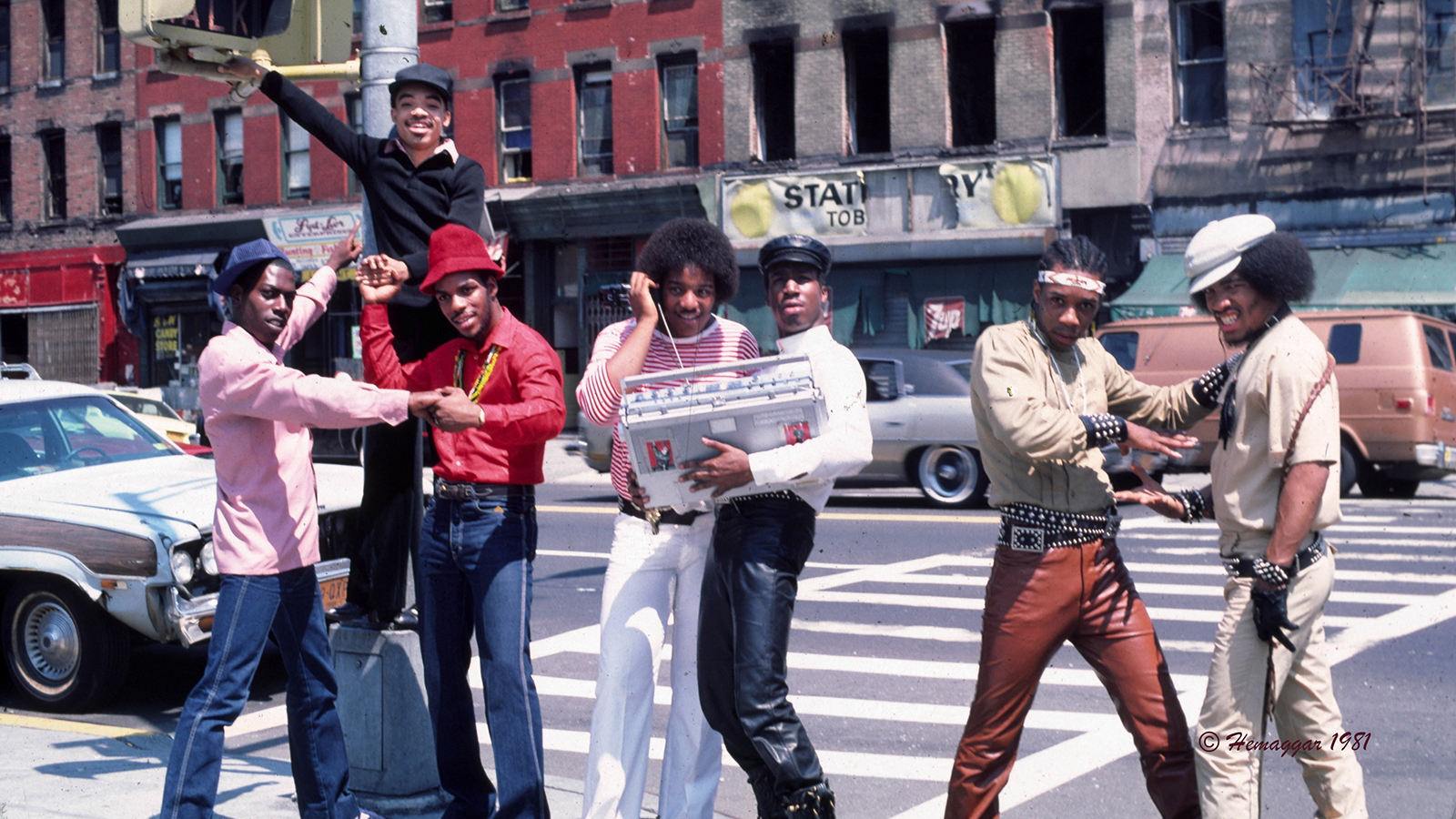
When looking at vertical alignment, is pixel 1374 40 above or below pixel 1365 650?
above

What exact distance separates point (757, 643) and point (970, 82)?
73.6 ft

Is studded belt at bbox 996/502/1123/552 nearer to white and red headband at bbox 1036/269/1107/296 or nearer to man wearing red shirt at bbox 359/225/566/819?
white and red headband at bbox 1036/269/1107/296

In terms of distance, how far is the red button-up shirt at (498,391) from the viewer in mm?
4336

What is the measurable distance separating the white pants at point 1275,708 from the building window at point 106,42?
34921 millimetres

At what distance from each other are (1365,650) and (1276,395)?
15.6ft

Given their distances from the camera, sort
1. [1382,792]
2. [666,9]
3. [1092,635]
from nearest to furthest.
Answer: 1. [1092,635]
2. [1382,792]
3. [666,9]

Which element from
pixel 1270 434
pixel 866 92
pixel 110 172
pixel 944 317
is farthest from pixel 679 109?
pixel 1270 434

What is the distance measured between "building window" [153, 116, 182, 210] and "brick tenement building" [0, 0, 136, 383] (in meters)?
0.71

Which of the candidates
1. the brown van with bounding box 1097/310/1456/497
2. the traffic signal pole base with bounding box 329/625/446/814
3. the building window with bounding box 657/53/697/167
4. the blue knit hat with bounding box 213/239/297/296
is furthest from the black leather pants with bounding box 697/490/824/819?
the building window with bounding box 657/53/697/167

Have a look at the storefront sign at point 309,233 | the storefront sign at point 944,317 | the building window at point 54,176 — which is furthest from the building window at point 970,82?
the building window at point 54,176

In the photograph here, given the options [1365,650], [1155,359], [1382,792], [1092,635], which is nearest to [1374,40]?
[1155,359]

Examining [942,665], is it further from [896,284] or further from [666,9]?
[666,9]

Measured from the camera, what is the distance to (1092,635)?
4289 mm

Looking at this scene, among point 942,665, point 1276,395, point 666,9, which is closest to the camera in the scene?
point 1276,395
